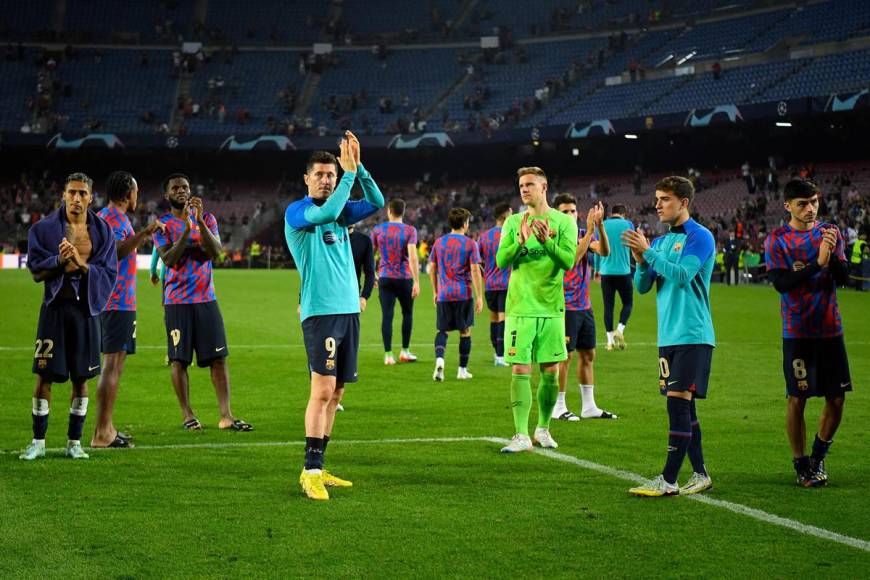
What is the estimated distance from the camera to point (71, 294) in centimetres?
845

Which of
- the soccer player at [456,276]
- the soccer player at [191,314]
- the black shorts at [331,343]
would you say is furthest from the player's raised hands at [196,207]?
the soccer player at [456,276]

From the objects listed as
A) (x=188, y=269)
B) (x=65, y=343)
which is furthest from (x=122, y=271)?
(x=65, y=343)

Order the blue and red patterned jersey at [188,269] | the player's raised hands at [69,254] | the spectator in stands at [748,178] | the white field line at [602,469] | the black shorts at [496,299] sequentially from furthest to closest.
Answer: the spectator in stands at [748,178] < the black shorts at [496,299] < the blue and red patterned jersey at [188,269] < the player's raised hands at [69,254] < the white field line at [602,469]

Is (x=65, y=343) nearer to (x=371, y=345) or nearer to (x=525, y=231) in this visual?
(x=525, y=231)

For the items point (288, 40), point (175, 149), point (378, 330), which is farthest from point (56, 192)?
point (378, 330)

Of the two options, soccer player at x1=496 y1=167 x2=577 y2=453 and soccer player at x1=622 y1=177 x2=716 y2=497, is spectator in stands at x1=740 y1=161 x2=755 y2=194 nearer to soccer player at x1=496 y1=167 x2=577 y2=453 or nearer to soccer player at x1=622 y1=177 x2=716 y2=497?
soccer player at x1=496 y1=167 x2=577 y2=453

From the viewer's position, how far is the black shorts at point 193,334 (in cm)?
1023

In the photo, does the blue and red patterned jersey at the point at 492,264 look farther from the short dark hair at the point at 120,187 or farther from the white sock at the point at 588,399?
the short dark hair at the point at 120,187

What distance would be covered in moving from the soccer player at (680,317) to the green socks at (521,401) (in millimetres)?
1787

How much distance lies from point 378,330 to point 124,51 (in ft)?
182

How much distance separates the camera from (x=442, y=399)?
1256 cm

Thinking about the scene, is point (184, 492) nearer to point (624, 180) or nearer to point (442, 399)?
point (442, 399)

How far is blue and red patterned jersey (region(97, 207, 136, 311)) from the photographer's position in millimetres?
9539

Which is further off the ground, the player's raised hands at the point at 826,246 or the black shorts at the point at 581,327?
the player's raised hands at the point at 826,246
